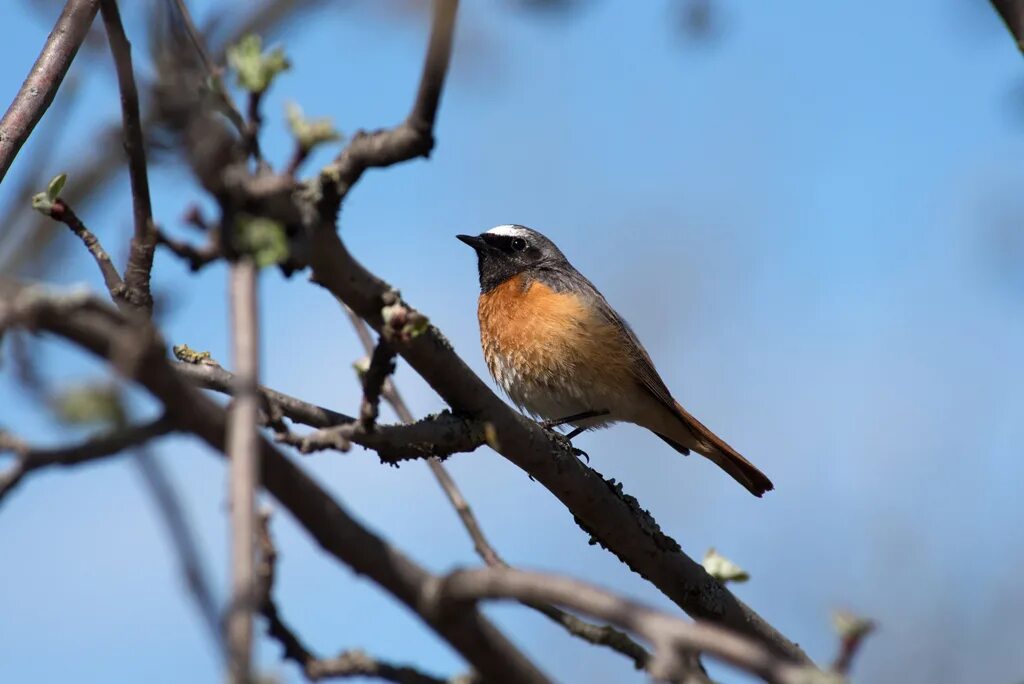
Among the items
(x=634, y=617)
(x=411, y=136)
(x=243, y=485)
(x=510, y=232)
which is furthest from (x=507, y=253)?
(x=243, y=485)

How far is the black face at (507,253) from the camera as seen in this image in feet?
22.9

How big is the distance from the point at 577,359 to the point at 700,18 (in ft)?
8.59

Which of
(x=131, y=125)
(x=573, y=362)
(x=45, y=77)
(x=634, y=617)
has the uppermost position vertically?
(x=573, y=362)

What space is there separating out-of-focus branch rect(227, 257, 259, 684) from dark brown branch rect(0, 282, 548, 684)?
29cm

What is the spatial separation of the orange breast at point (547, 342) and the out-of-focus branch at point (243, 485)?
4521 millimetres

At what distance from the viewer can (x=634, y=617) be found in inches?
74.0

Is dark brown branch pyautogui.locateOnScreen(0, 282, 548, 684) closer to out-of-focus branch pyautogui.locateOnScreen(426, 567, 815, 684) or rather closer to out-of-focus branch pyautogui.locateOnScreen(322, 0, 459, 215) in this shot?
out-of-focus branch pyautogui.locateOnScreen(426, 567, 815, 684)

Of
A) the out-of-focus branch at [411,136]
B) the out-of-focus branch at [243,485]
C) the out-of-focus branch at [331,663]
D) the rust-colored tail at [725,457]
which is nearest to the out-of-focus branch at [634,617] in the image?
the out-of-focus branch at [331,663]

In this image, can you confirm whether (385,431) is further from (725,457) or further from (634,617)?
(725,457)

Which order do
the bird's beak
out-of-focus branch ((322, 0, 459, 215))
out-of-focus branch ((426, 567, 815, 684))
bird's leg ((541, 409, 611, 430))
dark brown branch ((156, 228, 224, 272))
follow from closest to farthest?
out-of-focus branch ((426, 567, 815, 684)), out-of-focus branch ((322, 0, 459, 215)), dark brown branch ((156, 228, 224, 272)), bird's leg ((541, 409, 611, 430)), the bird's beak

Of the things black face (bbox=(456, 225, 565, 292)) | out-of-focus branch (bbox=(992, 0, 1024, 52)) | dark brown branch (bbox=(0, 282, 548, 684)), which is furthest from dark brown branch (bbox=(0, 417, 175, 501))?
black face (bbox=(456, 225, 565, 292))

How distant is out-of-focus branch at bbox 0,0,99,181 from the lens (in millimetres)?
3861

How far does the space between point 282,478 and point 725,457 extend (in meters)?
4.83

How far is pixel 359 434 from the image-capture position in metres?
2.88
